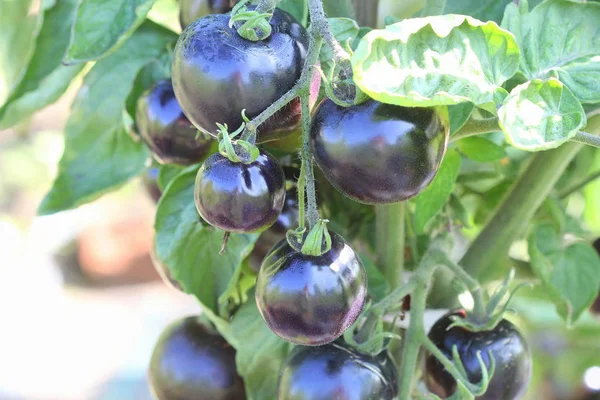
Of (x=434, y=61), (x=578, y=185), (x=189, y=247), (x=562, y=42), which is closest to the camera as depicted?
(x=434, y=61)

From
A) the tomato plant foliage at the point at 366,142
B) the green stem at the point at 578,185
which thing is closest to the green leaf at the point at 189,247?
the tomato plant foliage at the point at 366,142

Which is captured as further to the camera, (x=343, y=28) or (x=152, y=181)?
(x=152, y=181)

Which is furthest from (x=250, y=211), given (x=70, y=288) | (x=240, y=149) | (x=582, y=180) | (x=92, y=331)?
(x=70, y=288)

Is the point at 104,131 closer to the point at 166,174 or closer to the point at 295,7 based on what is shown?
the point at 166,174

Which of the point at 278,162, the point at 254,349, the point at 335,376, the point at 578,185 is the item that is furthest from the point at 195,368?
the point at 578,185

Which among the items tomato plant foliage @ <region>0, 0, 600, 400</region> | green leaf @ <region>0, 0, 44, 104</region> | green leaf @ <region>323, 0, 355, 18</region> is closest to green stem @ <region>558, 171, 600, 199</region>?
tomato plant foliage @ <region>0, 0, 600, 400</region>
